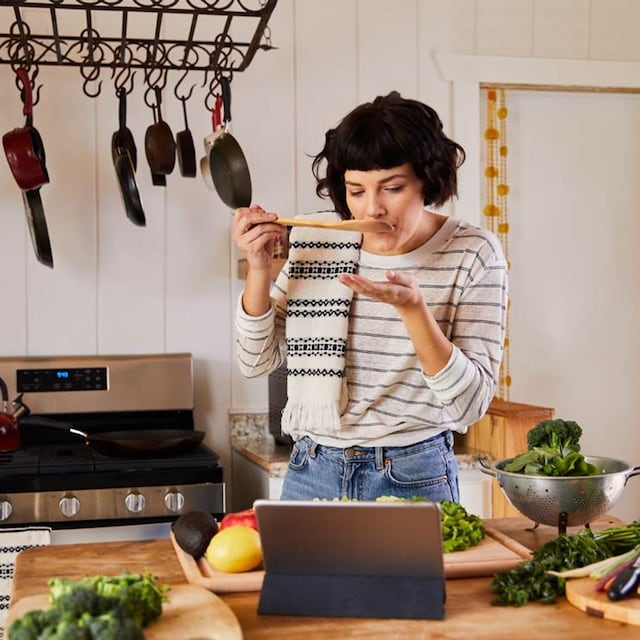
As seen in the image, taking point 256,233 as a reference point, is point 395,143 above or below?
above

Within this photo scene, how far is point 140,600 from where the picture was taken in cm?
120

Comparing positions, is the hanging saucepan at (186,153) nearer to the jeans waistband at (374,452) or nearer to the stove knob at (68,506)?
the stove knob at (68,506)

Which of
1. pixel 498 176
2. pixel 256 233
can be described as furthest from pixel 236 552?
pixel 498 176

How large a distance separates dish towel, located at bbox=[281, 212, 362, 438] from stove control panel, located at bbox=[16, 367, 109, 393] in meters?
1.22

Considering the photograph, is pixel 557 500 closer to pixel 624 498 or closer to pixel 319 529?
pixel 319 529

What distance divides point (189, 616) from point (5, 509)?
1.46 metres

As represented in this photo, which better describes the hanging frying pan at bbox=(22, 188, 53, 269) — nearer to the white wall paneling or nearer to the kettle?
the kettle

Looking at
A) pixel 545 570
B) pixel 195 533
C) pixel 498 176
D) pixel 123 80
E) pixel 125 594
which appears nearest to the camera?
pixel 125 594

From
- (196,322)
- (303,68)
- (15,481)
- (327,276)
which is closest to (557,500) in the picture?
(327,276)

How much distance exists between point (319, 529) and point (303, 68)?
7.33 feet

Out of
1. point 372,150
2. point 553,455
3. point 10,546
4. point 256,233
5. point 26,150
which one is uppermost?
point 26,150

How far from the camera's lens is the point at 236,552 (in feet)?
4.73

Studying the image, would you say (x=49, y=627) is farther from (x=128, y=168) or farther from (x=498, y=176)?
(x=498, y=176)

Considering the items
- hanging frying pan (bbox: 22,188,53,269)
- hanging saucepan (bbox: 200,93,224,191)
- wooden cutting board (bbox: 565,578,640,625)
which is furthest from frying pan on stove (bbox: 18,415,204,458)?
wooden cutting board (bbox: 565,578,640,625)
